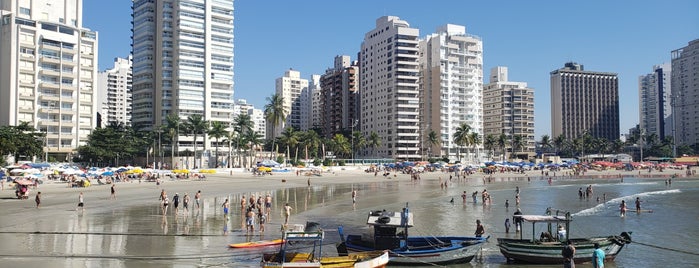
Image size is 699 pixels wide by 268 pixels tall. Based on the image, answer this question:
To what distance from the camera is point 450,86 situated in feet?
551

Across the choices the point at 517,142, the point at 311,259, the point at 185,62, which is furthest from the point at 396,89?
the point at 311,259

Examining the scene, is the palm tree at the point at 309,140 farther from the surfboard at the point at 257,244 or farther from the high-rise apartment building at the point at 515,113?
the surfboard at the point at 257,244

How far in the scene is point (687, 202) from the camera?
52781mm

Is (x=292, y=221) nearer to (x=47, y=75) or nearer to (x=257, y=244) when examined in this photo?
(x=257, y=244)

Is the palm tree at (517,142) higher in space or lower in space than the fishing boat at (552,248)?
higher

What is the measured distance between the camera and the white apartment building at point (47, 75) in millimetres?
99375

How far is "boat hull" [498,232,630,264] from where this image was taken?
22.6 metres

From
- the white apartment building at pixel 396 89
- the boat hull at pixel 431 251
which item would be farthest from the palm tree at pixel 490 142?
the boat hull at pixel 431 251

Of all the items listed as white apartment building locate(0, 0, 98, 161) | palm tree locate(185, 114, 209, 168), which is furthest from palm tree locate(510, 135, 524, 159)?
white apartment building locate(0, 0, 98, 161)

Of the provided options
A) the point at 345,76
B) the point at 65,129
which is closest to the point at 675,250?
the point at 65,129

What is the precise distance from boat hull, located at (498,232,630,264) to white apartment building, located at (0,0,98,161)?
96.5 meters

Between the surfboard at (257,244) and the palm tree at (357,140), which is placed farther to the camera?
the palm tree at (357,140)

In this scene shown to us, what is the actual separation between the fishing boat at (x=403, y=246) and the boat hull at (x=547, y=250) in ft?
4.41

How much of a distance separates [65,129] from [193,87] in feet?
95.2
